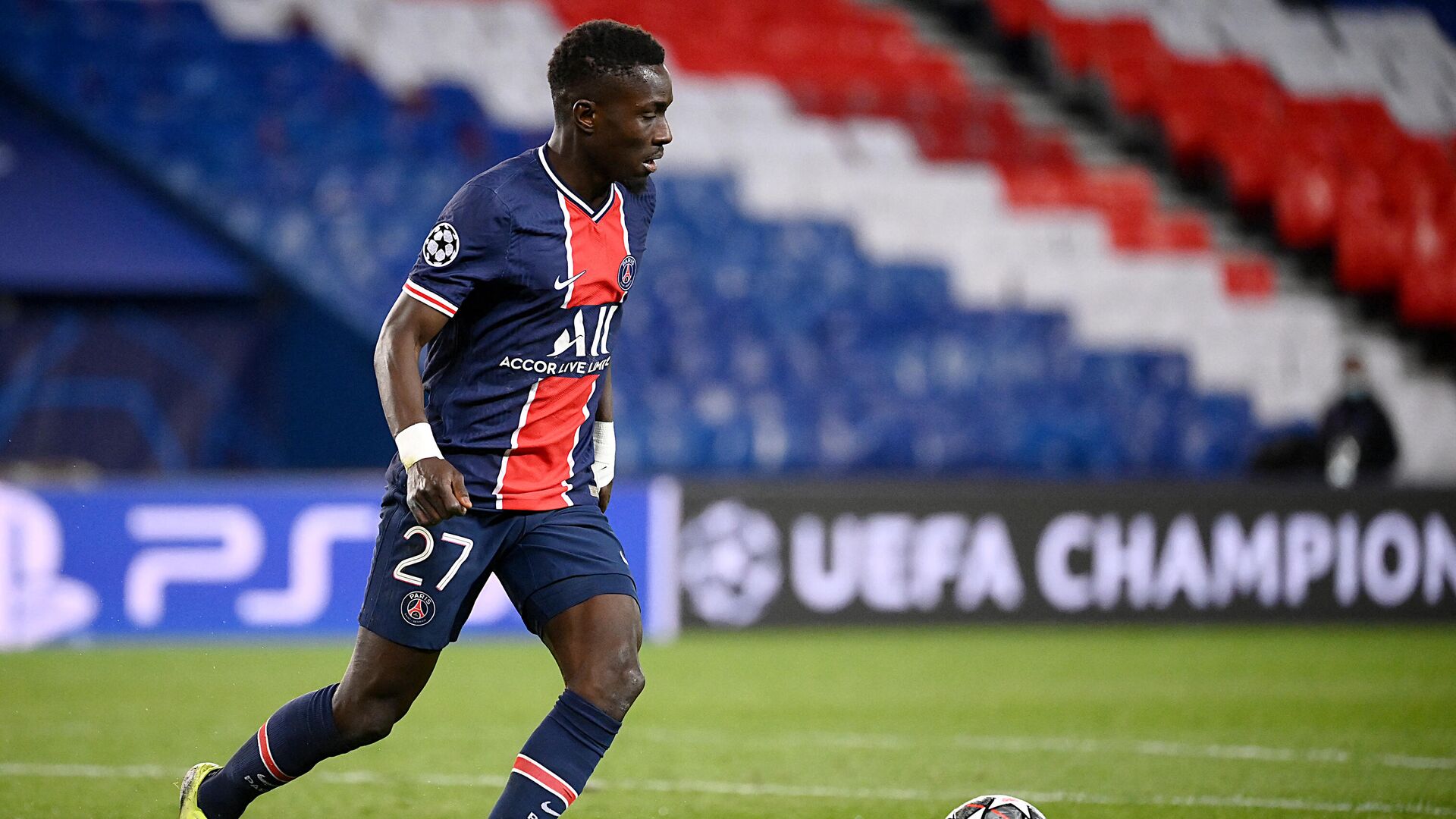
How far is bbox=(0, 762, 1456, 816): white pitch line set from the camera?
505 cm

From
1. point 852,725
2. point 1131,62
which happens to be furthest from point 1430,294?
point 852,725

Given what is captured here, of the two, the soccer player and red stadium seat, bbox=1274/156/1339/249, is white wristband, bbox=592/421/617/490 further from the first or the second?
red stadium seat, bbox=1274/156/1339/249

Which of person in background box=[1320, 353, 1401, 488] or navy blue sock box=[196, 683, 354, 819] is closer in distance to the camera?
navy blue sock box=[196, 683, 354, 819]

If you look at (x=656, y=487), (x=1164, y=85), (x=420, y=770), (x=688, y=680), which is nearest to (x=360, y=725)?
(x=420, y=770)

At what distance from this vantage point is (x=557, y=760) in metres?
3.57

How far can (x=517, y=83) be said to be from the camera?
13977 mm

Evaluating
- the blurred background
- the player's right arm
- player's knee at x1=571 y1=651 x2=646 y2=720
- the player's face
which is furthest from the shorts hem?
the blurred background

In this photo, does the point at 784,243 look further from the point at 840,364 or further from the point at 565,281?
the point at 565,281

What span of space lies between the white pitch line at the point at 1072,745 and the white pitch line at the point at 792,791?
2.85ft

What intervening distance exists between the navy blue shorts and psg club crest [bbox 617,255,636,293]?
1.69 feet

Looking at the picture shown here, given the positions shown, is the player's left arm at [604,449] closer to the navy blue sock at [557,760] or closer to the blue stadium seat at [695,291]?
the navy blue sock at [557,760]

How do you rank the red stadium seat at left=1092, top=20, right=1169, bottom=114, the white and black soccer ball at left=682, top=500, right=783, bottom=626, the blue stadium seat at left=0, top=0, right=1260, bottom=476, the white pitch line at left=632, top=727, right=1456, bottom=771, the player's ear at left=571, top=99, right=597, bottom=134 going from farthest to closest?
1. the red stadium seat at left=1092, top=20, right=1169, bottom=114
2. the blue stadium seat at left=0, top=0, right=1260, bottom=476
3. the white and black soccer ball at left=682, top=500, right=783, bottom=626
4. the white pitch line at left=632, top=727, right=1456, bottom=771
5. the player's ear at left=571, top=99, right=597, bottom=134

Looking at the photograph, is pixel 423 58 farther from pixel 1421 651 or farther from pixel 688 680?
pixel 1421 651

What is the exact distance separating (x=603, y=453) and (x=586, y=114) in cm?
95
